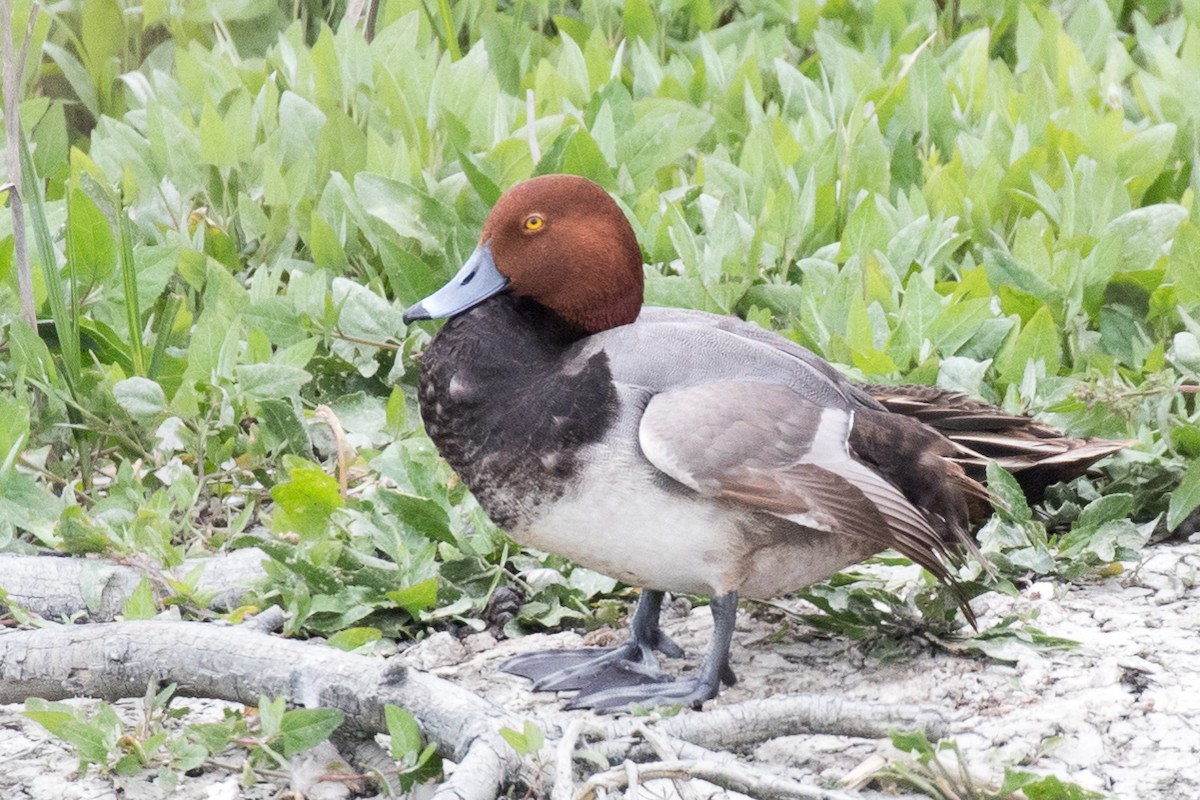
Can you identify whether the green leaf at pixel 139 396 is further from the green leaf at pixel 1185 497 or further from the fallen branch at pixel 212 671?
the green leaf at pixel 1185 497

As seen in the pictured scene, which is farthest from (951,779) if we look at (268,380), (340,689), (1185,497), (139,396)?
(139,396)

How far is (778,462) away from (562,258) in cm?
62

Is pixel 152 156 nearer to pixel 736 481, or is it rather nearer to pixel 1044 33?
pixel 736 481

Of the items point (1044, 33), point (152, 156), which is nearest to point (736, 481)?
point (152, 156)

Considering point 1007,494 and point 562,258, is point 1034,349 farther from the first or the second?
point 562,258

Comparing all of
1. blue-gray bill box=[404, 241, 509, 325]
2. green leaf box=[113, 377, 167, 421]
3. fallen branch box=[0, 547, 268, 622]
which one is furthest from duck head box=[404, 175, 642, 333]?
green leaf box=[113, 377, 167, 421]

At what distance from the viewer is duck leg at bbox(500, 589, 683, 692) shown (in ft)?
9.82

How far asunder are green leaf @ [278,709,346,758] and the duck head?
0.91m

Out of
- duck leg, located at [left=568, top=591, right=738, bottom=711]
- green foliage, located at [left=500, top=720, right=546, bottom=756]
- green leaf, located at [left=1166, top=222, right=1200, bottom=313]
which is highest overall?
green leaf, located at [left=1166, top=222, right=1200, bottom=313]

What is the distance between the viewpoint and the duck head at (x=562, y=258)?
3115 mm

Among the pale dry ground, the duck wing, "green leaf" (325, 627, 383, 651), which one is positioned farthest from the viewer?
"green leaf" (325, 627, 383, 651)

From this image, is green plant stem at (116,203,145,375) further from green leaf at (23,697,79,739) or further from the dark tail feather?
the dark tail feather

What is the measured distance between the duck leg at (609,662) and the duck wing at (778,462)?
0.42m

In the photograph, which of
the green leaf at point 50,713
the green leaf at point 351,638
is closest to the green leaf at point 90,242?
the green leaf at point 351,638
